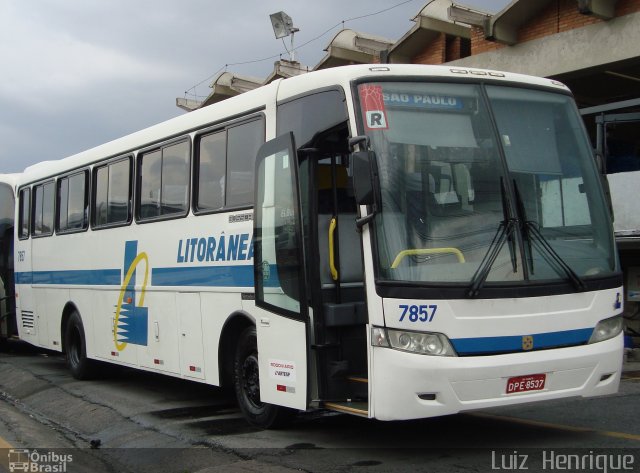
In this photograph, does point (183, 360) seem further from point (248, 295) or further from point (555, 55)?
point (555, 55)

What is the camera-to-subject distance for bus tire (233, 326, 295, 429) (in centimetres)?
800

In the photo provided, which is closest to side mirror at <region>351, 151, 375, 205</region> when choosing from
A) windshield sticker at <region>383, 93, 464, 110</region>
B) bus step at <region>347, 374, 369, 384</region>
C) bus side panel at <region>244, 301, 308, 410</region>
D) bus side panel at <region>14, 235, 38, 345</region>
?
windshield sticker at <region>383, 93, 464, 110</region>

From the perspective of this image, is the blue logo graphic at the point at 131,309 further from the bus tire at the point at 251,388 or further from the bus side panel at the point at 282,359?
the bus side panel at the point at 282,359

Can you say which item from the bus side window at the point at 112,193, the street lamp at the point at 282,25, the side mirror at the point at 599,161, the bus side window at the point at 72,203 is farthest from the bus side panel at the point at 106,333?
the street lamp at the point at 282,25

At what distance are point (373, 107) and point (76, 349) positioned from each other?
8264mm

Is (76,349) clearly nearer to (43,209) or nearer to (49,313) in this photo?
(49,313)

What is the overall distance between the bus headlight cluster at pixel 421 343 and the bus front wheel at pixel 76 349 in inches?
299

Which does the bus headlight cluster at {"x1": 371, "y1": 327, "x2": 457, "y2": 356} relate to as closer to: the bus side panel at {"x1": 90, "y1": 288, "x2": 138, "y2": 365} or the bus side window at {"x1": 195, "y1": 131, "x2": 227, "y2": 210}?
the bus side window at {"x1": 195, "y1": 131, "x2": 227, "y2": 210}

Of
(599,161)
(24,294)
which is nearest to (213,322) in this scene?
(599,161)

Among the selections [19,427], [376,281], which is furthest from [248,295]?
[19,427]

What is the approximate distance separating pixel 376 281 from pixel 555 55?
1259cm

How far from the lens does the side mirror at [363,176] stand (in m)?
6.29

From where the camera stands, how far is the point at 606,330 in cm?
687

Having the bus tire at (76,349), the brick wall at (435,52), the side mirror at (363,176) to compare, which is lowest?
the bus tire at (76,349)
